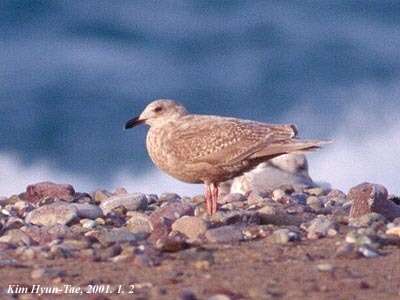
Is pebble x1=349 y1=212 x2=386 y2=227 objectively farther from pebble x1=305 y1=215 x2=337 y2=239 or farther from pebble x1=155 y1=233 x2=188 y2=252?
pebble x1=155 y1=233 x2=188 y2=252

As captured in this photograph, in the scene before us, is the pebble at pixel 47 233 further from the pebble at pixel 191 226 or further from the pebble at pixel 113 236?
the pebble at pixel 191 226

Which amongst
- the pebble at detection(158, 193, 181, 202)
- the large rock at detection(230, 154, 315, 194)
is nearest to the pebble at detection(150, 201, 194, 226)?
the pebble at detection(158, 193, 181, 202)

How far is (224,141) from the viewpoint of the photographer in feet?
41.1

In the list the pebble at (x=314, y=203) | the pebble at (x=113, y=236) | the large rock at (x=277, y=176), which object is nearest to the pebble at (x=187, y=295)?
the pebble at (x=113, y=236)

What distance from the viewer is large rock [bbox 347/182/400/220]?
11820 millimetres

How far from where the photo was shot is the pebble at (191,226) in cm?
1035

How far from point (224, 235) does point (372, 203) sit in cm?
222

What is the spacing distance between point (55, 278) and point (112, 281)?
408 millimetres

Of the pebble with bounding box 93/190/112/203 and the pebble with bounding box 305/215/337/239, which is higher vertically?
the pebble with bounding box 93/190/112/203

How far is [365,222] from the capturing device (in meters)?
11.2

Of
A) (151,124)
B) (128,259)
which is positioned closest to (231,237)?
(128,259)

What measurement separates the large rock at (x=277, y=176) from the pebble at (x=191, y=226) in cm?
474

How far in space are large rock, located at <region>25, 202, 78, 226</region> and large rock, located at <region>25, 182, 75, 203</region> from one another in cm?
244

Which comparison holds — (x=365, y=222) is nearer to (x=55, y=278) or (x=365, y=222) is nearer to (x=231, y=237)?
(x=231, y=237)
